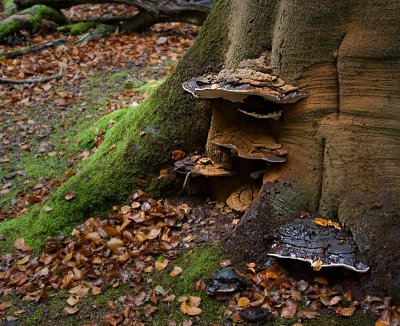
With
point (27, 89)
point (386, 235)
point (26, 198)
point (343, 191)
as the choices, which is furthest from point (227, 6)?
point (27, 89)

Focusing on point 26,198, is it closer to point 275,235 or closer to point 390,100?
point 275,235

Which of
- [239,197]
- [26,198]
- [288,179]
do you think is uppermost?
[288,179]

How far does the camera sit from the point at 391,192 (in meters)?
3.62

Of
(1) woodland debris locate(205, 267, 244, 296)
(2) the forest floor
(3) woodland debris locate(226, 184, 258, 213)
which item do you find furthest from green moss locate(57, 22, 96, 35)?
(1) woodland debris locate(205, 267, 244, 296)

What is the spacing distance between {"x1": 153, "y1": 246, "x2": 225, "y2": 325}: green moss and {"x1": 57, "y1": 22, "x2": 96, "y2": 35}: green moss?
966 cm

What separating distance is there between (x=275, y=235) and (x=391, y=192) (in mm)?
910

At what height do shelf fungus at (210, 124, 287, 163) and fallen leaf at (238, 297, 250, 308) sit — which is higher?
shelf fungus at (210, 124, 287, 163)

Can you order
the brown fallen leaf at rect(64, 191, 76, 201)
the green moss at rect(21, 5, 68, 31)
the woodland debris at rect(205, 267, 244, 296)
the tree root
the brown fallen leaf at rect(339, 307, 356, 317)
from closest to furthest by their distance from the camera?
1. the brown fallen leaf at rect(339, 307, 356, 317)
2. the woodland debris at rect(205, 267, 244, 296)
3. the brown fallen leaf at rect(64, 191, 76, 201)
4. the tree root
5. the green moss at rect(21, 5, 68, 31)

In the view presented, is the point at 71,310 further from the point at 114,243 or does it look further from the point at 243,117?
the point at 243,117

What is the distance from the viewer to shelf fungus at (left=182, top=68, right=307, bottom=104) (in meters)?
3.68

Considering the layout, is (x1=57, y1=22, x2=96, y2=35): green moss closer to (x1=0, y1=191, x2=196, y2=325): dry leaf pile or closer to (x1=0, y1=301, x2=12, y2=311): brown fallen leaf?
(x1=0, y1=191, x2=196, y2=325): dry leaf pile

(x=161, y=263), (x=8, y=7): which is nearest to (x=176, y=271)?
(x=161, y=263)

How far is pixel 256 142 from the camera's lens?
4078 millimetres

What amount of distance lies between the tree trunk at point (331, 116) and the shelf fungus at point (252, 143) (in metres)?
0.09
